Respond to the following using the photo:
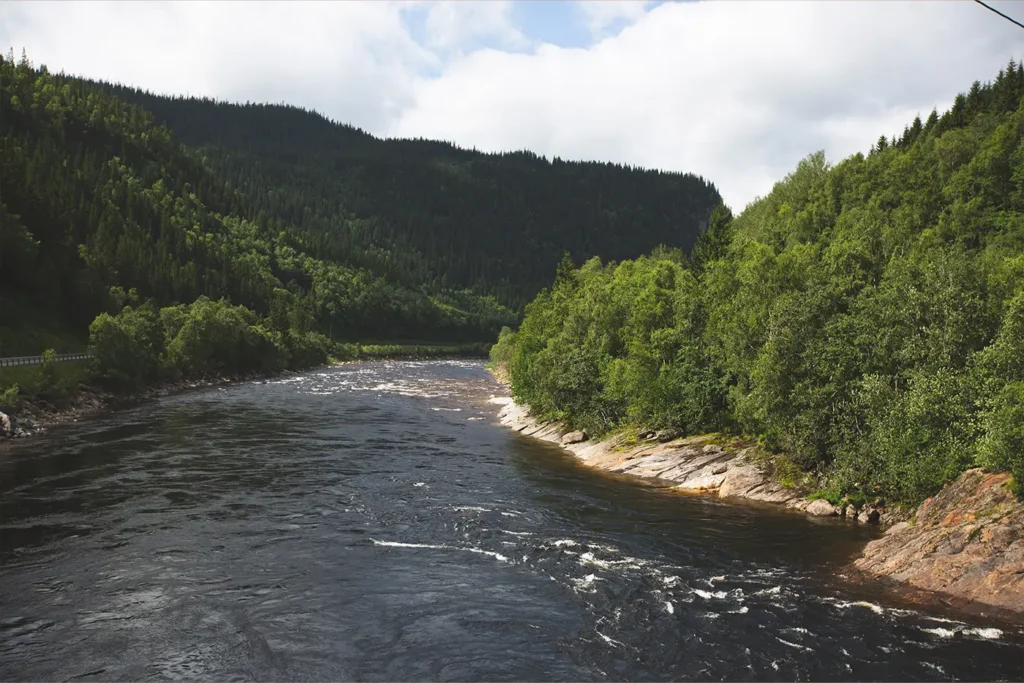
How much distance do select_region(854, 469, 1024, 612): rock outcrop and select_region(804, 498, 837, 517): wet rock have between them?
7.48m

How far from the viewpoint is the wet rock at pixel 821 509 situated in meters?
44.7

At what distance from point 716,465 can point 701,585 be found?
2462 centimetres

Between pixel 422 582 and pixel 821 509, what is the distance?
87.2 ft

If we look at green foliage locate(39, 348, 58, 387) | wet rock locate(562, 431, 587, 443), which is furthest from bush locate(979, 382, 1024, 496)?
green foliage locate(39, 348, 58, 387)

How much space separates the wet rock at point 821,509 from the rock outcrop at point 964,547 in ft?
24.5

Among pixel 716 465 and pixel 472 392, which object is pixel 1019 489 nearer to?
→ pixel 716 465

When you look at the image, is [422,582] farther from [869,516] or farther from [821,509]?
[869,516]

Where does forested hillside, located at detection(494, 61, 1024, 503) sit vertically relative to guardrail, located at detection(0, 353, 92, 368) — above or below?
above

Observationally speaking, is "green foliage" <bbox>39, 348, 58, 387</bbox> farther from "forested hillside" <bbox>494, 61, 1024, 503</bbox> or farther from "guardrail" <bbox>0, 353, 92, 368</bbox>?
"forested hillside" <bbox>494, 61, 1024, 503</bbox>

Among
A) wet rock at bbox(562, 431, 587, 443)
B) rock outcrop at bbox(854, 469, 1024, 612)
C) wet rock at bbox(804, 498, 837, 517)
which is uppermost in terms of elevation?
rock outcrop at bbox(854, 469, 1024, 612)

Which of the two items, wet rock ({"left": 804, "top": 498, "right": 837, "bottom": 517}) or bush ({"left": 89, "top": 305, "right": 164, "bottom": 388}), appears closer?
wet rock ({"left": 804, "top": 498, "right": 837, "bottom": 517})

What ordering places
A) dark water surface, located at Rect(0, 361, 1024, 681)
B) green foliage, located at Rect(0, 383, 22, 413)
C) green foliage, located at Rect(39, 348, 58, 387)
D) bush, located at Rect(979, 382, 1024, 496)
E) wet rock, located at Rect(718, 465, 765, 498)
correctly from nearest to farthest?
dark water surface, located at Rect(0, 361, 1024, 681)
bush, located at Rect(979, 382, 1024, 496)
wet rock, located at Rect(718, 465, 765, 498)
green foliage, located at Rect(0, 383, 22, 413)
green foliage, located at Rect(39, 348, 58, 387)

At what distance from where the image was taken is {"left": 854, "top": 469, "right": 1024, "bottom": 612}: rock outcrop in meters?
29.7

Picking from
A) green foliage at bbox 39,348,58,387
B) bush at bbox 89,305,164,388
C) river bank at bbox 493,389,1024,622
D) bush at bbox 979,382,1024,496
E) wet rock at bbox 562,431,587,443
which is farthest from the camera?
bush at bbox 89,305,164,388
